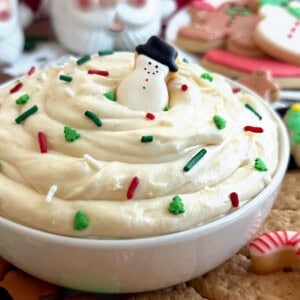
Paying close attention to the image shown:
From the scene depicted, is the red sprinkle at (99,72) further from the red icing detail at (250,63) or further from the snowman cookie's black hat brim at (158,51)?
the red icing detail at (250,63)

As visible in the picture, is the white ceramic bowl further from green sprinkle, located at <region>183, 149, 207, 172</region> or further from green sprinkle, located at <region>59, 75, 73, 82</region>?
green sprinkle, located at <region>59, 75, 73, 82</region>

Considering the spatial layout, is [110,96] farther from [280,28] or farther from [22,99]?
[280,28]

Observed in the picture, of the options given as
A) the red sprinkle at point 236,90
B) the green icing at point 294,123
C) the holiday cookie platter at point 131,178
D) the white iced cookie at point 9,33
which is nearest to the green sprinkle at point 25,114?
the holiday cookie platter at point 131,178

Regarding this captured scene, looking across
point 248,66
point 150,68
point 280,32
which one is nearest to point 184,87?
point 150,68

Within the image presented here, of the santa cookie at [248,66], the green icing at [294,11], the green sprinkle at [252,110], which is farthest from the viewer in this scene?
the green icing at [294,11]

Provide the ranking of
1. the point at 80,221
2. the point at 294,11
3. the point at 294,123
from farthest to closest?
the point at 294,11, the point at 294,123, the point at 80,221

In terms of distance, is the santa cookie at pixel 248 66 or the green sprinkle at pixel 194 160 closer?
the green sprinkle at pixel 194 160

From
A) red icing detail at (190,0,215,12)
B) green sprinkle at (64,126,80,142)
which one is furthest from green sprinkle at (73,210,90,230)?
red icing detail at (190,0,215,12)
